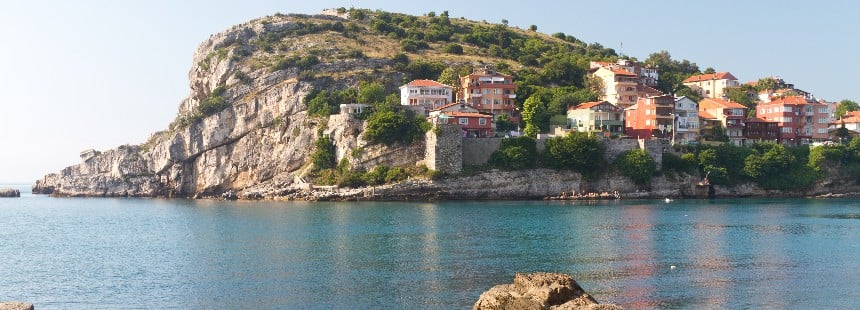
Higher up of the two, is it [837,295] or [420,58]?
[420,58]

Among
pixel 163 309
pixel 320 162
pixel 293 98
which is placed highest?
pixel 293 98

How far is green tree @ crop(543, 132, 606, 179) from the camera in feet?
253

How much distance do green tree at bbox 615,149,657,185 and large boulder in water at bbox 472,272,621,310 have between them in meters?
58.3

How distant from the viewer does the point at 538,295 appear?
2116 centimetres

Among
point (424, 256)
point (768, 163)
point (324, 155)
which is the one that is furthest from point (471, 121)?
point (424, 256)

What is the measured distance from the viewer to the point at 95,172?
348 ft

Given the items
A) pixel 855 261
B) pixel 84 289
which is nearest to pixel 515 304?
pixel 84 289

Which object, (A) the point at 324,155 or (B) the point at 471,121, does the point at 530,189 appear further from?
(A) the point at 324,155

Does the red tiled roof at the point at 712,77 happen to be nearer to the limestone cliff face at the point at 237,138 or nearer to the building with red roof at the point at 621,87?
the building with red roof at the point at 621,87

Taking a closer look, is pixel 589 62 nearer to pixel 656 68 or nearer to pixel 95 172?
pixel 656 68

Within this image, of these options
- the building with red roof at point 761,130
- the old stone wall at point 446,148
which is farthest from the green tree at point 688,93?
the old stone wall at point 446,148

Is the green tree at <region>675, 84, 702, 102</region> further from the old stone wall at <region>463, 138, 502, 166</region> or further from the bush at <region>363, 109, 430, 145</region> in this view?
the bush at <region>363, 109, 430, 145</region>

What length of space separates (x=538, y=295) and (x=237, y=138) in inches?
2930

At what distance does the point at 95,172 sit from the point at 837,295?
94438mm
